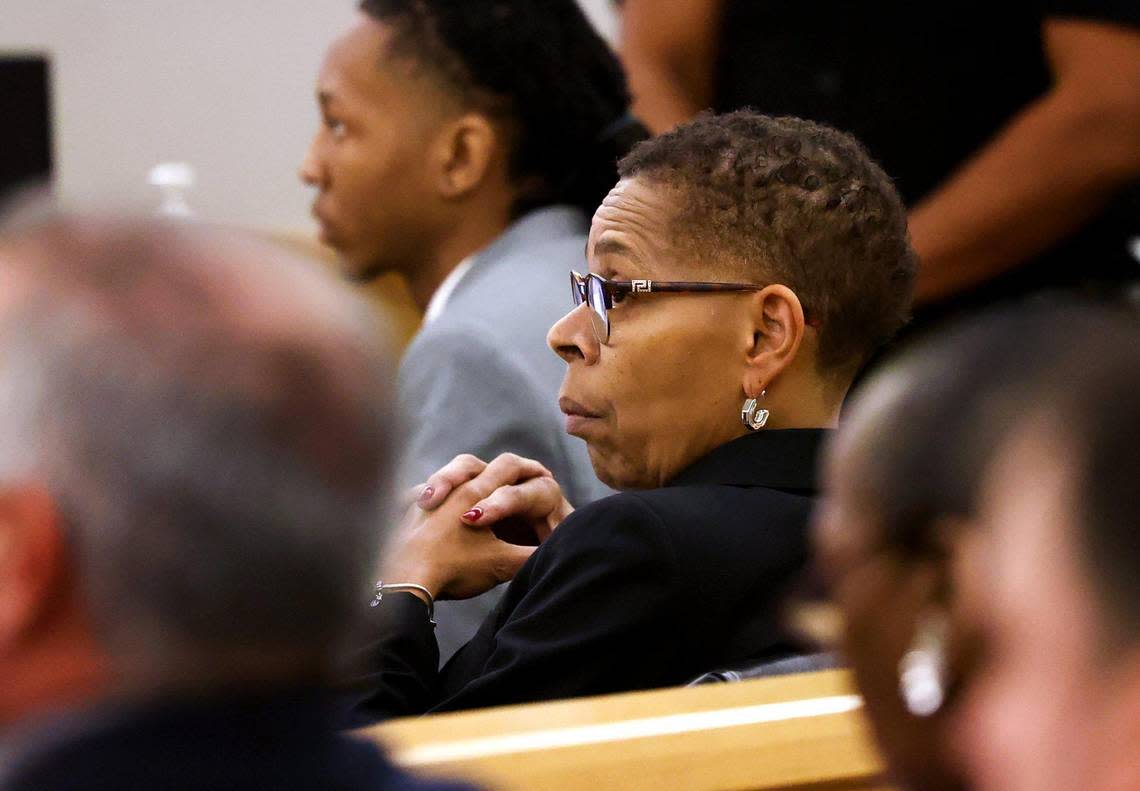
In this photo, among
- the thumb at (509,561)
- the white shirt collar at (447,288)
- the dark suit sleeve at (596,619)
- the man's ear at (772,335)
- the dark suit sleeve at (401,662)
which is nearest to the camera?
the dark suit sleeve at (596,619)

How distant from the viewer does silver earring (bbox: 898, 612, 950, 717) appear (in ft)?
2.35

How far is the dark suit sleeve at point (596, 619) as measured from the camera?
1.48m

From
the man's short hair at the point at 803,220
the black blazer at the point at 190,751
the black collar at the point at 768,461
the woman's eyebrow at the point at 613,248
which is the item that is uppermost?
the black blazer at the point at 190,751

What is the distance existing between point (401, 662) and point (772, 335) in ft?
1.66

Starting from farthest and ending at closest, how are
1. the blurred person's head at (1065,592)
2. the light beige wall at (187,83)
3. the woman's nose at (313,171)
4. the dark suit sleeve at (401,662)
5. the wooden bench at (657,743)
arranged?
the light beige wall at (187,83) < the woman's nose at (313,171) < the dark suit sleeve at (401,662) < the wooden bench at (657,743) < the blurred person's head at (1065,592)

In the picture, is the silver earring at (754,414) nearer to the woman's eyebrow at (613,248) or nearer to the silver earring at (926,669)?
the woman's eyebrow at (613,248)

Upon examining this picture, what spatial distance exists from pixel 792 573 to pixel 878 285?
371 mm

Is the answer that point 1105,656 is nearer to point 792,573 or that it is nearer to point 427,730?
point 427,730

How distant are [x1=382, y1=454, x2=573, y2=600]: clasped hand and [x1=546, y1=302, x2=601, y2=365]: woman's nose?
0.13 metres

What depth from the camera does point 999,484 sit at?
699 millimetres

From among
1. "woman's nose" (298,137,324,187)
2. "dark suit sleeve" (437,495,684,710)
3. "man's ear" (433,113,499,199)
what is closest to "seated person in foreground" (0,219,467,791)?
"dark suit sleeve" (437,495,684,710)

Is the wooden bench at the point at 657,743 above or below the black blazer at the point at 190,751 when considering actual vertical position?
below

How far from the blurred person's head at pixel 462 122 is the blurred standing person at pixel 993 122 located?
34 centimetres

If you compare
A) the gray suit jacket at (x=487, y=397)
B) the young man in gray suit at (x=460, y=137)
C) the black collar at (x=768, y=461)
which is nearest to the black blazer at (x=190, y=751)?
the black collar at (x=768, y=461)
